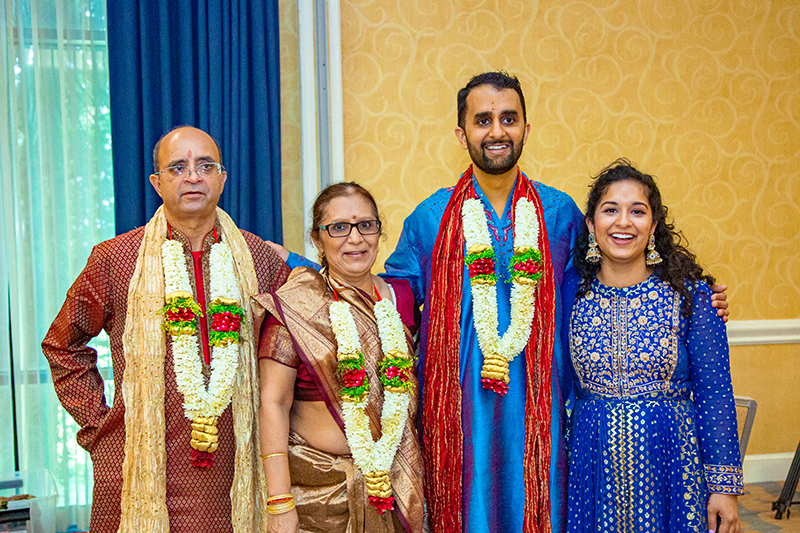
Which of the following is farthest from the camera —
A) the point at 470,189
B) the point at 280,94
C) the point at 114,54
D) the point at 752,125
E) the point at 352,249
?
the point at 752,125

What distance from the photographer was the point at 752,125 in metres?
4.34

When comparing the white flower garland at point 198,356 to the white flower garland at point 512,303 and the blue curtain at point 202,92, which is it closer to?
the white flower garland at point 512,303

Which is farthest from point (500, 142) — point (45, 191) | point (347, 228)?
point (45, 191)

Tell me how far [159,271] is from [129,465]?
59 cm

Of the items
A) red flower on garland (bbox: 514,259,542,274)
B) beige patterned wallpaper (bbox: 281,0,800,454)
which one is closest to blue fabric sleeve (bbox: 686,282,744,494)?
A: red flower on garland (bbox: 514,259,542,274)

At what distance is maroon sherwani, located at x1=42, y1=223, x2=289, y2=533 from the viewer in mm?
2076

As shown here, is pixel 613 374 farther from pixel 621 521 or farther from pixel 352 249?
pixel 352 249

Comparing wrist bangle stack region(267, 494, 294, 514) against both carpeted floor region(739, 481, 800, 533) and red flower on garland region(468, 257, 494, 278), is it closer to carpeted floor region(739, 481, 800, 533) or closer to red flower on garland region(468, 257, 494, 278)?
red flower on garland region(468, 257, 494, 278)

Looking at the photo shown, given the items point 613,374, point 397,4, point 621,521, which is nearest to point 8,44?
point 397,4

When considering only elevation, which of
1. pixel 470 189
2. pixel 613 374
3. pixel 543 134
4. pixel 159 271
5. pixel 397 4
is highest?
pixel 397 4

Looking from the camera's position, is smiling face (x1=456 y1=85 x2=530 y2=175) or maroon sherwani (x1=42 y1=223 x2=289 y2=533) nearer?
maroon sherwani (x1=42 y1=223 x2=289 y2=533)

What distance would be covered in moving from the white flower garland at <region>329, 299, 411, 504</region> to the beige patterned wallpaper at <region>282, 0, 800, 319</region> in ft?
6.35

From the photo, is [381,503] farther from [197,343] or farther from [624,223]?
[624,223]

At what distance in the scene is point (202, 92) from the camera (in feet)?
11.4
